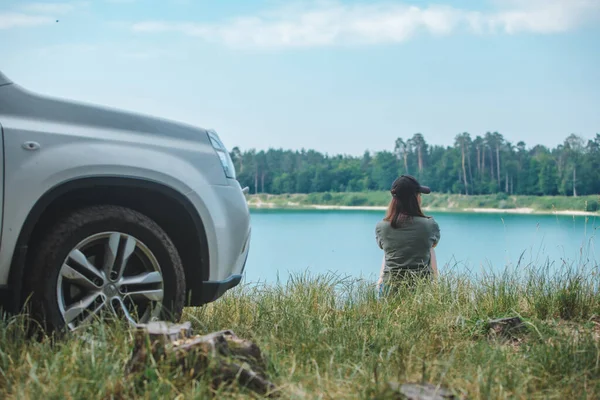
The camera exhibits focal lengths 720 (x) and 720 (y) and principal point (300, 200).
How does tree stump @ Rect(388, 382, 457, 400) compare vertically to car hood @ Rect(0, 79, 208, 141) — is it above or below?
below

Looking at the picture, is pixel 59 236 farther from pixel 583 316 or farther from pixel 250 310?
pixel 583 316

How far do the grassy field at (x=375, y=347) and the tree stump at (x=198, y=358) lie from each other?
0.05 meters

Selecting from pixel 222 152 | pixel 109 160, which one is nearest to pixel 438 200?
pixel 222 152

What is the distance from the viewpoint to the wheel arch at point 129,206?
3662mm

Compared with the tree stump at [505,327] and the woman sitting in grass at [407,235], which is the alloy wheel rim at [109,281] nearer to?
the tree stump at [505,327]

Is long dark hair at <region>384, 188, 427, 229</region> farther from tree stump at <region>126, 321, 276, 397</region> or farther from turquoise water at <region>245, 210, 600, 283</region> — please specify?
tree stump at <region>126, 321, 276, 397</region>

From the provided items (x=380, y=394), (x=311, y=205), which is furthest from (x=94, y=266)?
(x=311, y=205)

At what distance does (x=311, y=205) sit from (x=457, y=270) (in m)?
145

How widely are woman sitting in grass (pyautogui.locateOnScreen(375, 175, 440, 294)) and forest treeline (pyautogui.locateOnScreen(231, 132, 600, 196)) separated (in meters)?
114

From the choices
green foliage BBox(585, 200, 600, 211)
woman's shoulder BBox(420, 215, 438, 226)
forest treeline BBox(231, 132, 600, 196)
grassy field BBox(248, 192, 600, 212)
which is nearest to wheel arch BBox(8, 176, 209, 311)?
woman's shoulder BBox(420, 215, 438, 226)

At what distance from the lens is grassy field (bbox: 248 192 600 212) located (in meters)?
114

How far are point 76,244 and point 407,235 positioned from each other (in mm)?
3214

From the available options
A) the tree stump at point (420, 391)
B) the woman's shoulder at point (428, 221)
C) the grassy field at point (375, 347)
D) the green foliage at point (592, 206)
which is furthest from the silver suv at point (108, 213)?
the green foliage at point (592, 206)

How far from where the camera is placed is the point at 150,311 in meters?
3.93
